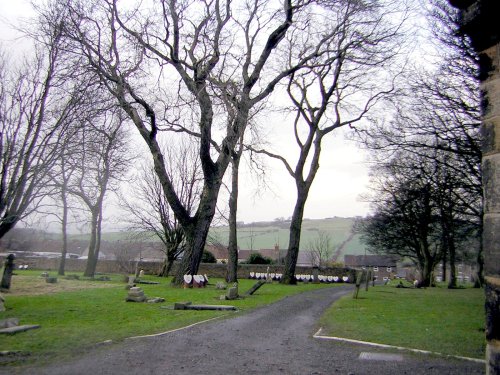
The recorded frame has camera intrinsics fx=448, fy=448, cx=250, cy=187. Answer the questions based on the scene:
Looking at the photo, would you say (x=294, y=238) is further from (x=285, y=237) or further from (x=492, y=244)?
(x=285, y=237)

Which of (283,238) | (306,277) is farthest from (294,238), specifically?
(283,238)

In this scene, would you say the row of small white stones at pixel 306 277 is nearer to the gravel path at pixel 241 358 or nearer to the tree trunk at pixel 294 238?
the tree trunk at pixel 294 238

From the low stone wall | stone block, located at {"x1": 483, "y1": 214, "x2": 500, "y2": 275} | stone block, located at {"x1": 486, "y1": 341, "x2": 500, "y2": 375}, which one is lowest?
the low stone wall

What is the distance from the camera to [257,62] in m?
18.8

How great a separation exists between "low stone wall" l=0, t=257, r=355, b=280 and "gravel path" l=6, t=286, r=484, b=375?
95.9 feet

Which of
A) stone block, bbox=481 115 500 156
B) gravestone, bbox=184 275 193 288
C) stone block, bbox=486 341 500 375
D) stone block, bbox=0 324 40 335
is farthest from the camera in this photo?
gravestone, bbox=184 275 193 288

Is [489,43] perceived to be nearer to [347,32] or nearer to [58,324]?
[58,324]

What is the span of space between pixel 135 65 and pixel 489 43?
15534 millimetres

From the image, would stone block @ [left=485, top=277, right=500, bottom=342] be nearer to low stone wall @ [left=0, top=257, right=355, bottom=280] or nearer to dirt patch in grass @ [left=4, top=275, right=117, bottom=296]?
dirt patch in grass @ [left=4, top=275, right=117, bottom=296]

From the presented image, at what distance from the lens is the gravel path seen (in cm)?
593

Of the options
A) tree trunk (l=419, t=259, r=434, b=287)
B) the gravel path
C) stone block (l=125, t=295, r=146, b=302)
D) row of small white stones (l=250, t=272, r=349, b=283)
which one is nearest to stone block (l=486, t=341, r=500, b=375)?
the gravel path

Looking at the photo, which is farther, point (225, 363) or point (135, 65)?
point (135, 65)

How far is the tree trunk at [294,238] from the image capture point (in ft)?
89.9

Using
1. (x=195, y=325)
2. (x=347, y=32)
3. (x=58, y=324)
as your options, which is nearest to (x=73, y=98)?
(x=58, y=324)
